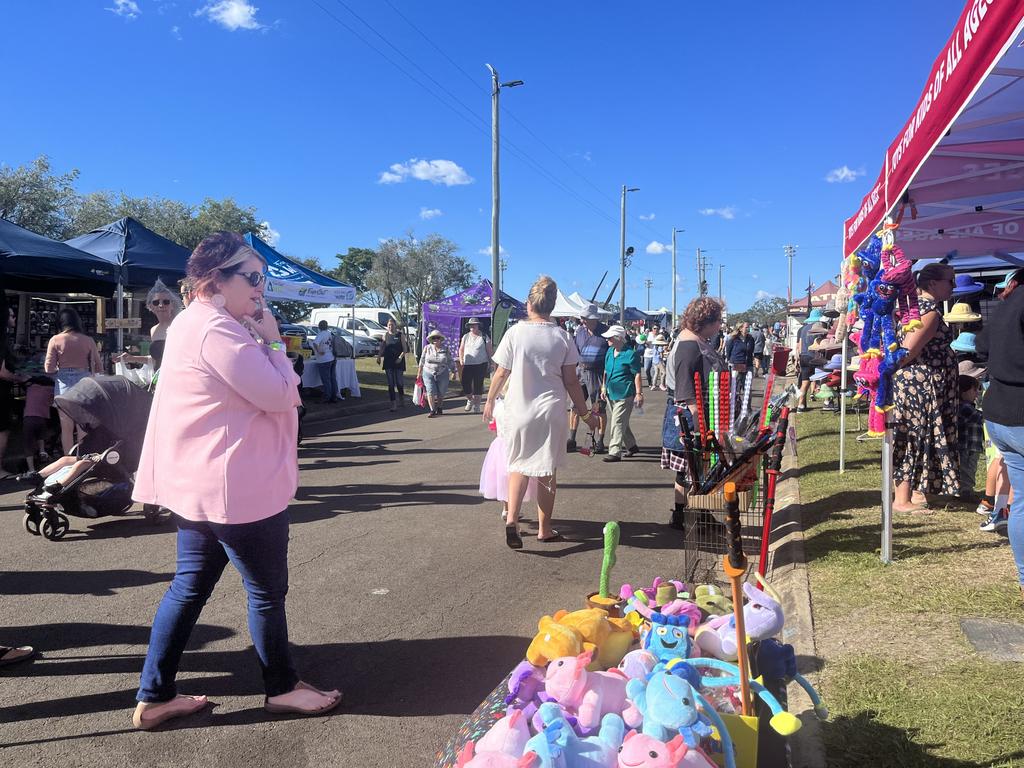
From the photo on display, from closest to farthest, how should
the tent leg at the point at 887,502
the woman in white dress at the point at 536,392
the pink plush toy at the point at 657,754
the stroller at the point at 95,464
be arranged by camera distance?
the pink plush toy at the point at 657,754, the tent leg at the point at 887,502, the woman in white dress at the point at 536,392, the stroller at the point at 95,464

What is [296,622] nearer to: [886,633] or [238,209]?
[886,633]

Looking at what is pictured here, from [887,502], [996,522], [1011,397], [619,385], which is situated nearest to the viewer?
[1011,397]

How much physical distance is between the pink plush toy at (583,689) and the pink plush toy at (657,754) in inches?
7.3

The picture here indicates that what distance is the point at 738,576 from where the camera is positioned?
1.90 meters

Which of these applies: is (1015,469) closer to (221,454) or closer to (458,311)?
(221,454)

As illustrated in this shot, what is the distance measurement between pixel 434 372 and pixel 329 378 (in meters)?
3.37

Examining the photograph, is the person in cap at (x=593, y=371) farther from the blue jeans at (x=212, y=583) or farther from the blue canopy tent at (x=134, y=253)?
the blue jeans at (x=212, y=583)

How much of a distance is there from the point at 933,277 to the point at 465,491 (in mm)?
4668

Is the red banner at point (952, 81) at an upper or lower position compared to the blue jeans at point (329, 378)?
upper

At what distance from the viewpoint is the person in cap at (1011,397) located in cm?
360

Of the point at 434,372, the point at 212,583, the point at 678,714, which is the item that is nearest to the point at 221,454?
the point at 212,583

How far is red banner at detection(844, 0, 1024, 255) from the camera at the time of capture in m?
2.79

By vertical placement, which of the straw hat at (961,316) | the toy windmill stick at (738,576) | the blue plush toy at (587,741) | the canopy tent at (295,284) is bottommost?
the blue plush toy at (587,741)

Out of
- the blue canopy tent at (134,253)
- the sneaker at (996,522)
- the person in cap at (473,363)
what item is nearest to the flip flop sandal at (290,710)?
the sneaker at (996,522)
